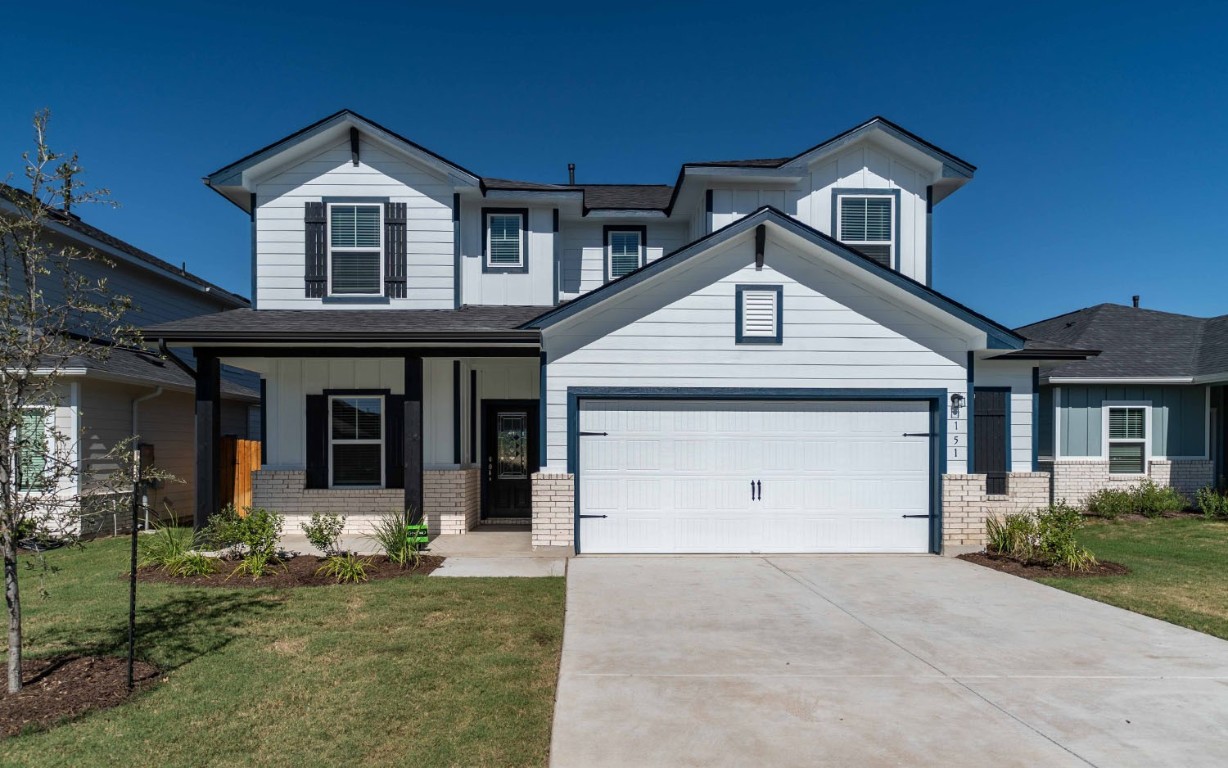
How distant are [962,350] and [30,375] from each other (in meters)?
11.0

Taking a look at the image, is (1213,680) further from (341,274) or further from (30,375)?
(341,274)

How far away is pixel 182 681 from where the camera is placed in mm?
4973

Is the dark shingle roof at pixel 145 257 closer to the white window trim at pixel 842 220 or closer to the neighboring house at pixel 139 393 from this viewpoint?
the neighboring house at pixel 139 393

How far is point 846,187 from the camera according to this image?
492 inches

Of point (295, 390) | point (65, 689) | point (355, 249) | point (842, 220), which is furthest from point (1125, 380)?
point (65, 689)

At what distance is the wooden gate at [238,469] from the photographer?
12.7 m

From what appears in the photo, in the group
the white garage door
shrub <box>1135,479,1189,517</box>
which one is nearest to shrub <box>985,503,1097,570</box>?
the white garage door

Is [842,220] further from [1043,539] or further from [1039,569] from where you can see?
[1039,569]

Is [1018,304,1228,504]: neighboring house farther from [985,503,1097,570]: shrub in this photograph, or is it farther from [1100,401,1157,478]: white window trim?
[985,503,1097,570]: shrub

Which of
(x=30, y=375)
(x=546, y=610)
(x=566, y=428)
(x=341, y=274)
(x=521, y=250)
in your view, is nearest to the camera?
(x=30, y=375)

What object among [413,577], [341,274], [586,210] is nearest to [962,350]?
[586,210]

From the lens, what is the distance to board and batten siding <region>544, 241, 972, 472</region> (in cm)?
1000

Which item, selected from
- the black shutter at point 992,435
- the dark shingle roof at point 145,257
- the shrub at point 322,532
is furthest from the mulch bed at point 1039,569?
the dark shingle roof at point 145,257

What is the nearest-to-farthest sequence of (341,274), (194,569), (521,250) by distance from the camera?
(194,569)
(341,274)
(521,250)
